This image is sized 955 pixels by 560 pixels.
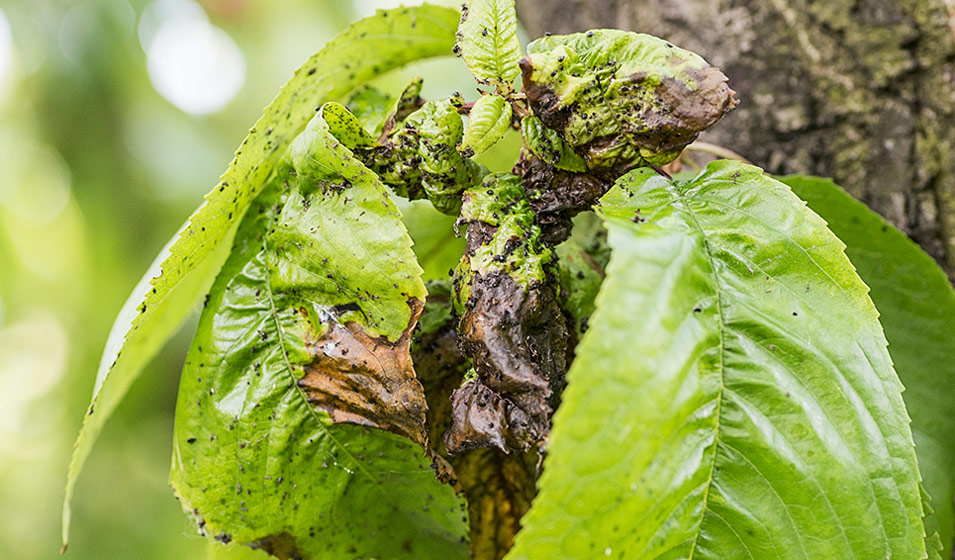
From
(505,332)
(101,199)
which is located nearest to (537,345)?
(505,332)

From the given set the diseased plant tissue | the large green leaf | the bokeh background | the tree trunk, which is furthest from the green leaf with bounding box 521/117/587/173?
the bokeh background

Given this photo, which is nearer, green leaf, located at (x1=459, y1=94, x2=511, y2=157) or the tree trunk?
green leaf, located at (x1=459, y1=94, x2=511, y2=157)

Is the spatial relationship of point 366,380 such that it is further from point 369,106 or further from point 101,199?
point 101,199

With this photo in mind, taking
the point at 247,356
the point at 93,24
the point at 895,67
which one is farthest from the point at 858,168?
the point at 93,24

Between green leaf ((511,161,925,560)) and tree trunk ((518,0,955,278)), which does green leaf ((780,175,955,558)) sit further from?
green leaf ((511,161,925,560))

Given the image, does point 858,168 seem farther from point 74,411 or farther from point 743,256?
point 74,411

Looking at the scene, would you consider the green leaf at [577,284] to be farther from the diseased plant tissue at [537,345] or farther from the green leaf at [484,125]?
the green leaf at [484,125]
